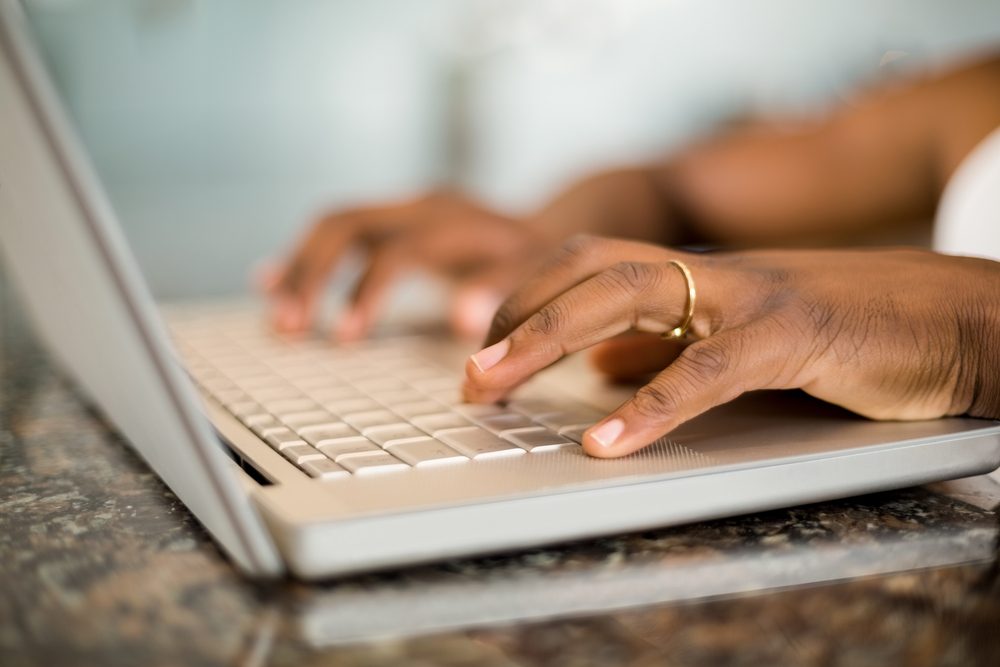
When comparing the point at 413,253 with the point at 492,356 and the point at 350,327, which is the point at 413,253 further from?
the point at 492,356

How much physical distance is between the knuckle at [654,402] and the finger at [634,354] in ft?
0.61

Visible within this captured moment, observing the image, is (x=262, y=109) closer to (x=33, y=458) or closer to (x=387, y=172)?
(x=387, y=172)

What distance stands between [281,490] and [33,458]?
249mm

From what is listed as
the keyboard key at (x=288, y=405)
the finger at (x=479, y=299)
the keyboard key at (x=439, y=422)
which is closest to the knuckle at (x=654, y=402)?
the keyboard key at (x=439, y=422)

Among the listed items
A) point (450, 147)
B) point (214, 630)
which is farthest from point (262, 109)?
point (214, 630)

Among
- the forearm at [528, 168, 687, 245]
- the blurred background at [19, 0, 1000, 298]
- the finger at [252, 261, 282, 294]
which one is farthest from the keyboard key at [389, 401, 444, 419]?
the blurred background at [19, 0, 1000, 298]

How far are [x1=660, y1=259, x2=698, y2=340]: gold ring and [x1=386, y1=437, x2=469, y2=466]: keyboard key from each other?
15 centimetres

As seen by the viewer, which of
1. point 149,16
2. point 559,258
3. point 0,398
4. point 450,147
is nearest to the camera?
point 559,258

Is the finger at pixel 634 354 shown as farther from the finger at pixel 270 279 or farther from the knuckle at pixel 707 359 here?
the finger at pixel 270 279

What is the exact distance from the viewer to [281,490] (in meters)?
0.41

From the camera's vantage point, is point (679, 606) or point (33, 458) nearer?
point (679, 606)

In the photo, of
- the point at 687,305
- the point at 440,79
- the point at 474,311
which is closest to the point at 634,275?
the point at 687,305

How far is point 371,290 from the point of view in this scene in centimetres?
96

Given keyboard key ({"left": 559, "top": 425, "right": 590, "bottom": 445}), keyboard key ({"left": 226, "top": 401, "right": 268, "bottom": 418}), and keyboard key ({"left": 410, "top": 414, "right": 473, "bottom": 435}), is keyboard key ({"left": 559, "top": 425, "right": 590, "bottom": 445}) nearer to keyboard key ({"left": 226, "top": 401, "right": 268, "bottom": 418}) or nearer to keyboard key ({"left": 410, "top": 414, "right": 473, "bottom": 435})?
keyboard key ({"left": 410, "top": 414, "right": 473, "bottom": 435})
